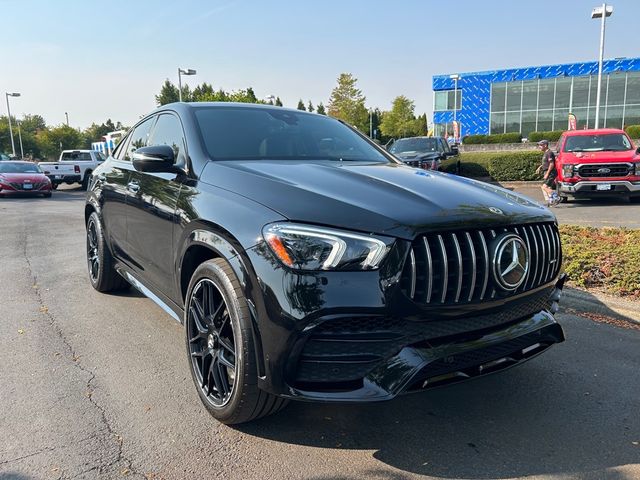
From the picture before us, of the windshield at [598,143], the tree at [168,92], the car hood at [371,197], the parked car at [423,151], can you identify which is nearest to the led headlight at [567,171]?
the windshield at [598,143]

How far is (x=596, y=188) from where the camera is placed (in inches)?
488

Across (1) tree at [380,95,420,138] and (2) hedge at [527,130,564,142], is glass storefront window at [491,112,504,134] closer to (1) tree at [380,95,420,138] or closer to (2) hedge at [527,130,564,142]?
(2) hedge at [527,130,564,142]

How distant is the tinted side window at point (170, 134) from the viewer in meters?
3.61

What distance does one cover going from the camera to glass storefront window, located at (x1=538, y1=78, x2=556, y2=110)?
49.9m

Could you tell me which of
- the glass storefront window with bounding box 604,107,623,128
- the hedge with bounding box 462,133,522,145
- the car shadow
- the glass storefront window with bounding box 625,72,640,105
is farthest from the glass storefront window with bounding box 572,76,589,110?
the car shadow

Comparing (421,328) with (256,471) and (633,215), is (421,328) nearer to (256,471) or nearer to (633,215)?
(256,471)

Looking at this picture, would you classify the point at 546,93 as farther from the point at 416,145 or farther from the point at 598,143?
the point at 598,143

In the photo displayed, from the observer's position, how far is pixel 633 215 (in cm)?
1091

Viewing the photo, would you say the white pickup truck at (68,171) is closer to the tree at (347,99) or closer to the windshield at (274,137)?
the windshield at (274,137)

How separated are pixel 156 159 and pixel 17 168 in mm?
19978

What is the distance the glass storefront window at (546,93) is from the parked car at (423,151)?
127 feet

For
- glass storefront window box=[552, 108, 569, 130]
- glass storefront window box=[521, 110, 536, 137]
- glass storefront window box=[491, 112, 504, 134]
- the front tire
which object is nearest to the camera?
the front tire

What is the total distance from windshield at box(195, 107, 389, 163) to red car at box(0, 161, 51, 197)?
59.5 ft

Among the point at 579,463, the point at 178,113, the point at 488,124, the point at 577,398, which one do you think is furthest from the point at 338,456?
the point at 488,124
